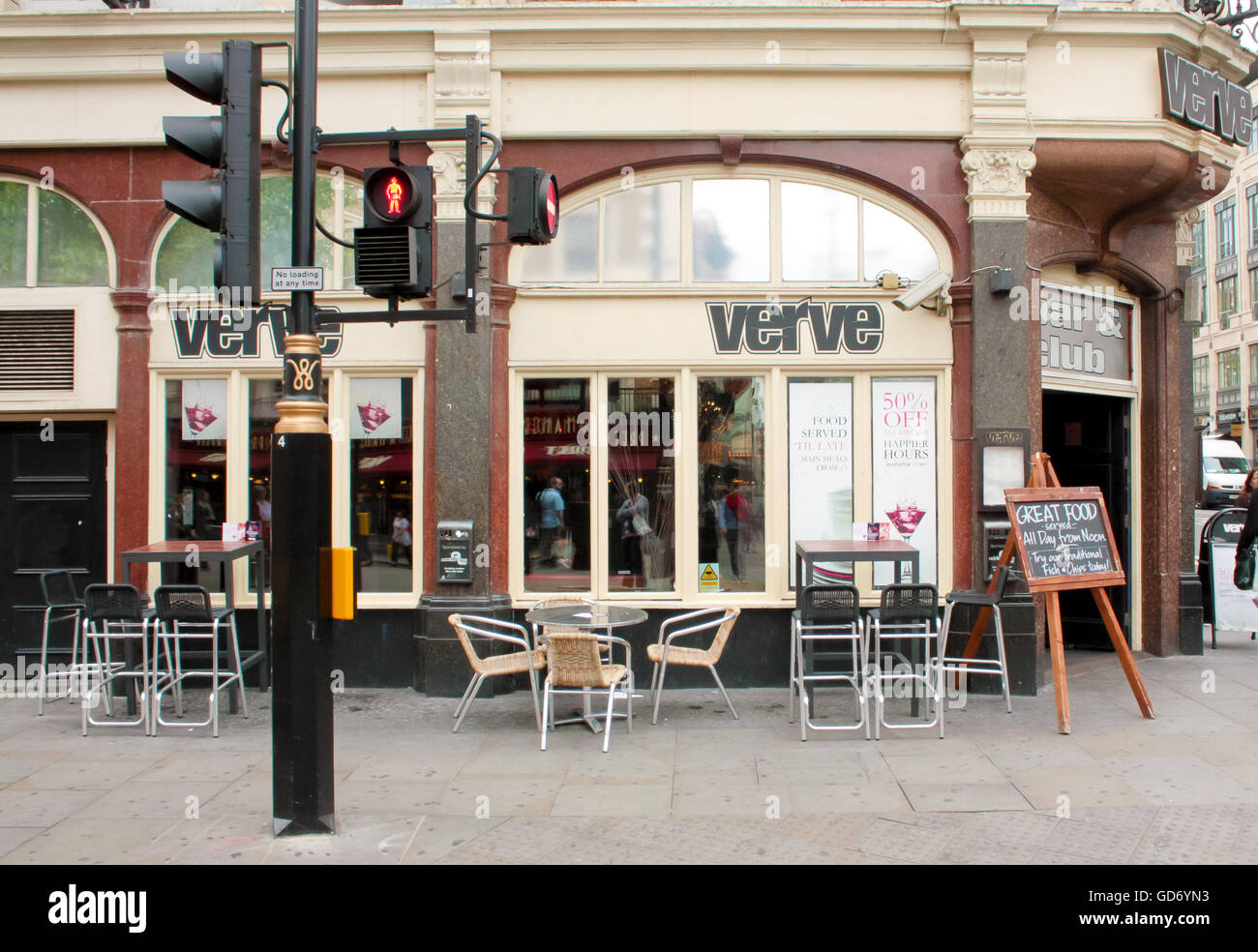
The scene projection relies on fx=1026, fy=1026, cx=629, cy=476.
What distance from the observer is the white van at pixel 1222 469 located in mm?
27641

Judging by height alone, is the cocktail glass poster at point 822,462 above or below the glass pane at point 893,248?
below

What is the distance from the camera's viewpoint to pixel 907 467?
934 cm

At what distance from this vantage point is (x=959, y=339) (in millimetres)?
9250

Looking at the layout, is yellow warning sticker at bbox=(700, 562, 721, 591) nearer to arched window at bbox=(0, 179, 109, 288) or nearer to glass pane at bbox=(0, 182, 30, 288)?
arched window at bbox=(0, 179, 109, 288)

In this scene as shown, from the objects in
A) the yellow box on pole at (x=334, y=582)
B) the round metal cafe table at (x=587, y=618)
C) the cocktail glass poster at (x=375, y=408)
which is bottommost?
the round metal cafe table at (x=587, y=618)

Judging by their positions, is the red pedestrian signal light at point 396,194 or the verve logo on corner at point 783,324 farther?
the verve logo on corner at point 783,324

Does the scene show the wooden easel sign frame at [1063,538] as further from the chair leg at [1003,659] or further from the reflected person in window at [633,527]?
the reflected person in window at [633,527]

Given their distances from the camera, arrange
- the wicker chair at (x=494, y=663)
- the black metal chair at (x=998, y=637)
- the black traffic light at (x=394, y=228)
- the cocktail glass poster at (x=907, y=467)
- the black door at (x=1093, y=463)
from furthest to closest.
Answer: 1. the black door at (x=1093, y=463)
2. the cocktail glass poster at (x=907, y=467)
3. the black metal chair at (x=998, y=637)
4. the wicker chair at (x=494, y=663)
5. the black traffic light at (x=394, y=228)

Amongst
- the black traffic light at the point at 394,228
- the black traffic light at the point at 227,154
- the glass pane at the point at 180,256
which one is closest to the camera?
the black traffic light at the point at 227,154

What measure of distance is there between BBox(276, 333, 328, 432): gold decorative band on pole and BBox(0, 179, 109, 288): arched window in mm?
5488

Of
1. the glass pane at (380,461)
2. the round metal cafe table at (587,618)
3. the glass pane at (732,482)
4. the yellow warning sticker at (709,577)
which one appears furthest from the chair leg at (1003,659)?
the glass pane at (380,461)

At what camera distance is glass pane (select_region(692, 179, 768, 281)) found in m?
9.46

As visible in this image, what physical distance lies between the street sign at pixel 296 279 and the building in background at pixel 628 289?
383 cm

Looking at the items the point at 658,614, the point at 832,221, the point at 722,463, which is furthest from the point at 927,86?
the point at 658,614
